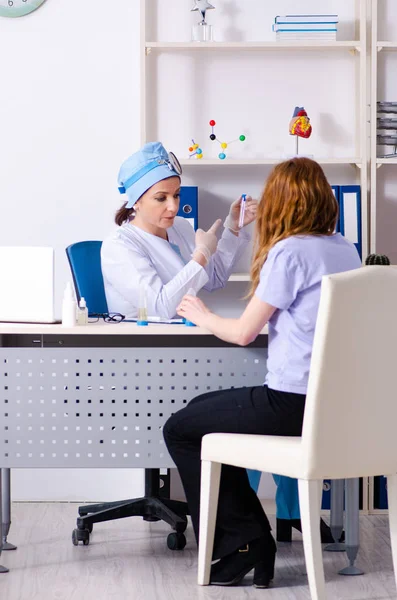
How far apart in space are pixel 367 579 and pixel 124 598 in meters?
0.74

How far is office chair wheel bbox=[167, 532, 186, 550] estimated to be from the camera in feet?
10.2

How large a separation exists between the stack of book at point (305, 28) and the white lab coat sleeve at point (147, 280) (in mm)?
1201

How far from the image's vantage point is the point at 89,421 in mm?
2865

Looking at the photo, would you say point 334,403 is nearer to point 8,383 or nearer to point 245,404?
point 245,404

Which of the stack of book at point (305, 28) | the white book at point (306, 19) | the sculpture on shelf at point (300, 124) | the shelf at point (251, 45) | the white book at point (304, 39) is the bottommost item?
the sculpture on shelf at point (300, 124)

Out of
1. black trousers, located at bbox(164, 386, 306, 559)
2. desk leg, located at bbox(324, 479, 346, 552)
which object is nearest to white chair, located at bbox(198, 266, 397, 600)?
black trousers, located at bbox(164, 386, 306, 559)

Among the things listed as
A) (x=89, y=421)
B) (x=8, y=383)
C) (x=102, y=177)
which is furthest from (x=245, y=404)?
(x=102, y=177)

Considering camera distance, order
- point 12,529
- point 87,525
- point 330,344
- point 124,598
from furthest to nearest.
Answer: point 12,529, point 87,525, point 124,598, point 330,344

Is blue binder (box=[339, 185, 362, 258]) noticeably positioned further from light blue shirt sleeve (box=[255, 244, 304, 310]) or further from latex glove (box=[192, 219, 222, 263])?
light blue shirt sleeve (box=[255, 244, 304, 310])

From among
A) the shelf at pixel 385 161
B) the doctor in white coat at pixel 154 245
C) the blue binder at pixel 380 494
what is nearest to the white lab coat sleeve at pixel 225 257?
the doctor in white coat at pixel 154 245

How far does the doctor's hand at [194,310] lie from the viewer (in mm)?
2674

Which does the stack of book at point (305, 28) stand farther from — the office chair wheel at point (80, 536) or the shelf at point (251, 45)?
the office chair wheel at point (80, 536)

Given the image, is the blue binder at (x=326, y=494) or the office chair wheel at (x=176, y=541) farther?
the blue binder at (x=326, y=494)

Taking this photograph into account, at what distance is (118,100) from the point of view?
4.09 metres
